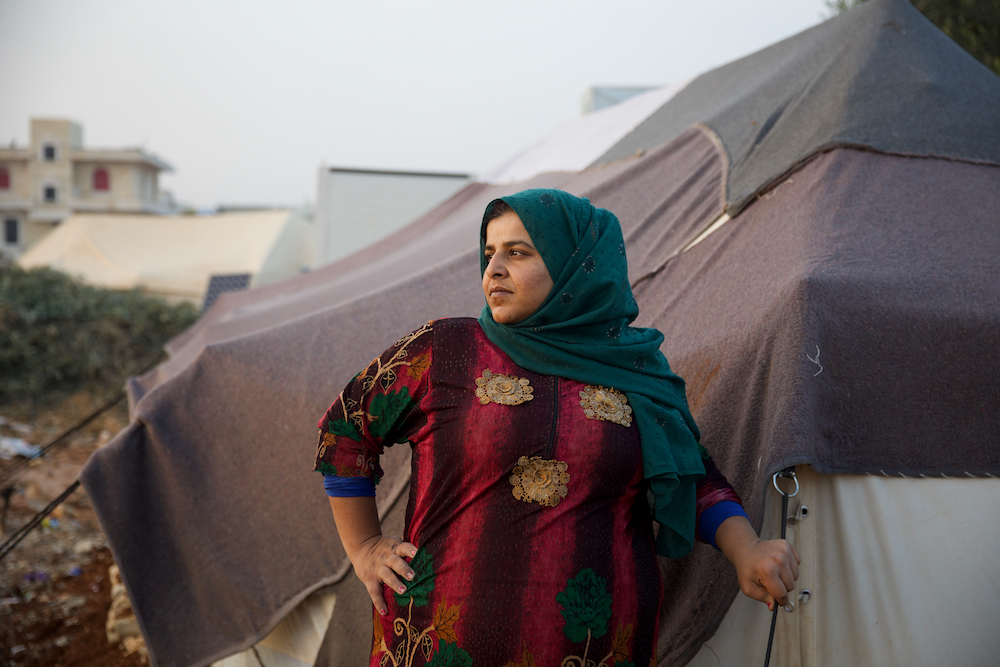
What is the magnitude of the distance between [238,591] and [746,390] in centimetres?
170

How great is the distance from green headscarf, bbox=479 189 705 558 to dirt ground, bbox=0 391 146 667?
3174 mm

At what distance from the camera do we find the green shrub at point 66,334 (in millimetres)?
9562

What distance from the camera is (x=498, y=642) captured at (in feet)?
4.26

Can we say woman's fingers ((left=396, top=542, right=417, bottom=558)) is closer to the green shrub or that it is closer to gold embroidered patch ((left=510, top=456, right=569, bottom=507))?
gold embroidered patch ((left=510, top=456, right=569, bottom=507))

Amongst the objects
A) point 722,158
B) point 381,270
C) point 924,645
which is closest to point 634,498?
point 924,645

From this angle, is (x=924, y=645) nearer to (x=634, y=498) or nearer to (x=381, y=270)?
(x=634, y=498)

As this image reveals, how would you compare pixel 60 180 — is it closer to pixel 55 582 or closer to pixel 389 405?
pixel 55 582

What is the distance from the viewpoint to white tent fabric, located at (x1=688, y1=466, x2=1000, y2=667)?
1.60 meters

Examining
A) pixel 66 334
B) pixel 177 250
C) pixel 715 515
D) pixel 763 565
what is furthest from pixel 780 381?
pixel 177 250

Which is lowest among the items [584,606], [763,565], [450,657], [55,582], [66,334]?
[66,334]

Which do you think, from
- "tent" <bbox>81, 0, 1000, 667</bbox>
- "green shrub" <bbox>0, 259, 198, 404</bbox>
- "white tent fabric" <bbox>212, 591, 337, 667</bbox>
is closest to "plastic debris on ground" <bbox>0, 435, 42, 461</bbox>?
"green shrub" <bbox>0, 259, 198, 404</bbox>

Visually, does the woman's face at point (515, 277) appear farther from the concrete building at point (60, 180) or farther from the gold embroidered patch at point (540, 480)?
the concrete building at point (60, 180)

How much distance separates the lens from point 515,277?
1.44m

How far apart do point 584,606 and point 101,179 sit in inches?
1339
